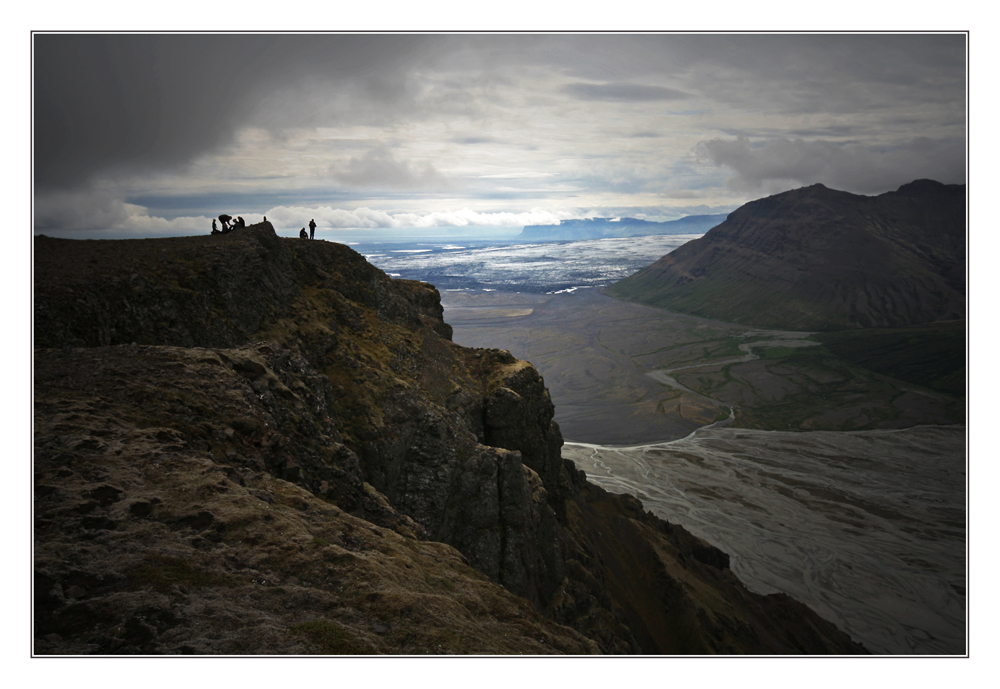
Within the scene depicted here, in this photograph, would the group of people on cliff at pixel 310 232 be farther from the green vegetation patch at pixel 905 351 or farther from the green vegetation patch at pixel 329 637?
the green vegetation patch at pixel 905 351

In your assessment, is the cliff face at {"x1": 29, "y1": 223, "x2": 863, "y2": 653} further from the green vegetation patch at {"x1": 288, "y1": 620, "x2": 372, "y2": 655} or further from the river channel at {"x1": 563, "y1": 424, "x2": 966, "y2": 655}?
the river channel at {"x1": 563, "y1": 424, "x2": 966, "y2": 655}

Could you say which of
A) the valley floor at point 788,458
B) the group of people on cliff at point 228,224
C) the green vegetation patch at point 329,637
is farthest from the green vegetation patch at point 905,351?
the green vegetation patch at point 329,637

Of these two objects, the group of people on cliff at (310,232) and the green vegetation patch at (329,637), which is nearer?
the green vegetation patch at (329,637)

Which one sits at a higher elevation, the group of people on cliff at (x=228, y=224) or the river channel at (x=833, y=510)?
the group of people on cliff at (x=228, y=224)

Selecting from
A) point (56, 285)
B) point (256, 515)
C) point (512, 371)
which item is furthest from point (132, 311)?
point (512, 371)

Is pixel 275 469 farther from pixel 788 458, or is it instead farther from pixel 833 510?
pixel 788 458

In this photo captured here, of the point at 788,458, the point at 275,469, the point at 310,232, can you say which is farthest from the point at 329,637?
the point at 788,458

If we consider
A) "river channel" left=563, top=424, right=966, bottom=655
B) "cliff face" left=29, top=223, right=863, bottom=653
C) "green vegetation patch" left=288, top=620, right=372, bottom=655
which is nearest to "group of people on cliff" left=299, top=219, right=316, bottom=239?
"cliff face" left=29, top=223, right=863, bottom=653
